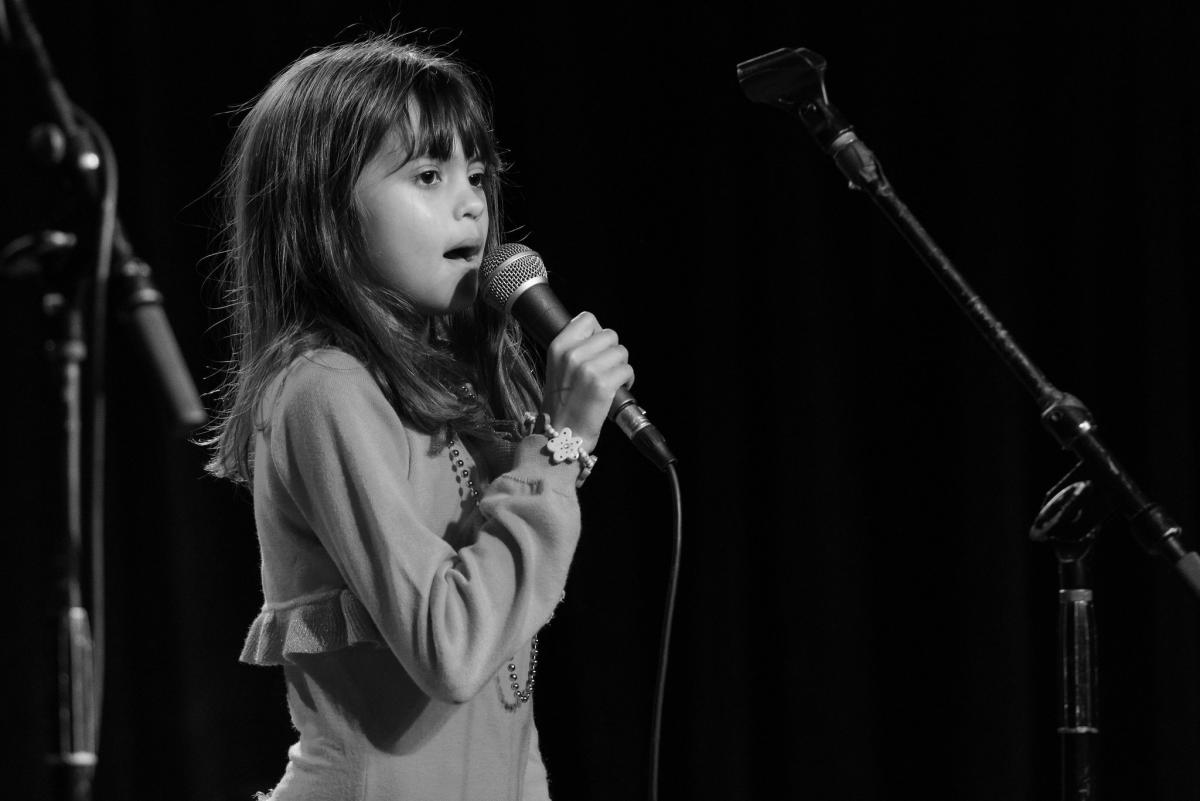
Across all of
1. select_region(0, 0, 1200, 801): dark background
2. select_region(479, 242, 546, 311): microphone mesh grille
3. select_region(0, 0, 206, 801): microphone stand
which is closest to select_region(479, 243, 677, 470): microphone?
select_region(479, 242, 546, 311): microphone mesh grille

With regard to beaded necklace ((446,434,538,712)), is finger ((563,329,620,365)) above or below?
above

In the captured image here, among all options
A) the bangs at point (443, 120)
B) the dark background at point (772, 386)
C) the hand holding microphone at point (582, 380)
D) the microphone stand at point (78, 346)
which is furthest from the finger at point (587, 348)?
the dark background at point (772, 386)

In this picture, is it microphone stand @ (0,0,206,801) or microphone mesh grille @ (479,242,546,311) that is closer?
microphone stand @ (0,0,206,801)

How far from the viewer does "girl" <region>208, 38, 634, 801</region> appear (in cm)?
106

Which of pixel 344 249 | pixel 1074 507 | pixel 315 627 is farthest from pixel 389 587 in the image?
pixel 1074 507

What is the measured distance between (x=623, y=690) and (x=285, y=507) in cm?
119

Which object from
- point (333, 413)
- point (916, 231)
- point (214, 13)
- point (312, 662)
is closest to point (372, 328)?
point (333, 413)

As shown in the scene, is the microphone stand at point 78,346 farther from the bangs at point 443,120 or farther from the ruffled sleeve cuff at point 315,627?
the bangs at point 443,120

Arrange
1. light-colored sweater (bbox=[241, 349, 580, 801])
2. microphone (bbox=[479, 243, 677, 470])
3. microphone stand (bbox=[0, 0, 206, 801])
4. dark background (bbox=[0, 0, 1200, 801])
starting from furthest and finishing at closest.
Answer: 1. dark background (bbox=[0, 0, 1200, 801])
2. microphone (bbox=[479, 243, 677, 470])
3. light-colored sweater (bbox=[241, 349, 580, 801])
4. microphone stand (bbox=[0, 0, 206, 801])

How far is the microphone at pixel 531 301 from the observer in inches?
45.2

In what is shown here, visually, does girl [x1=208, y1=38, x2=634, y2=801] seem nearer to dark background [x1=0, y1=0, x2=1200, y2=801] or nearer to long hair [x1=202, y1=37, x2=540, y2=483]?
long hair [x1=202, y1=37, x2=540, y2=483]

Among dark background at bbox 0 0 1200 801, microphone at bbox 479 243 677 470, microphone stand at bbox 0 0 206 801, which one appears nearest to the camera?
microphone stand at bbox 0 0 206 801

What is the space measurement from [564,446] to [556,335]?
11cm

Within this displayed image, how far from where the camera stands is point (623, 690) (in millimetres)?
2225
